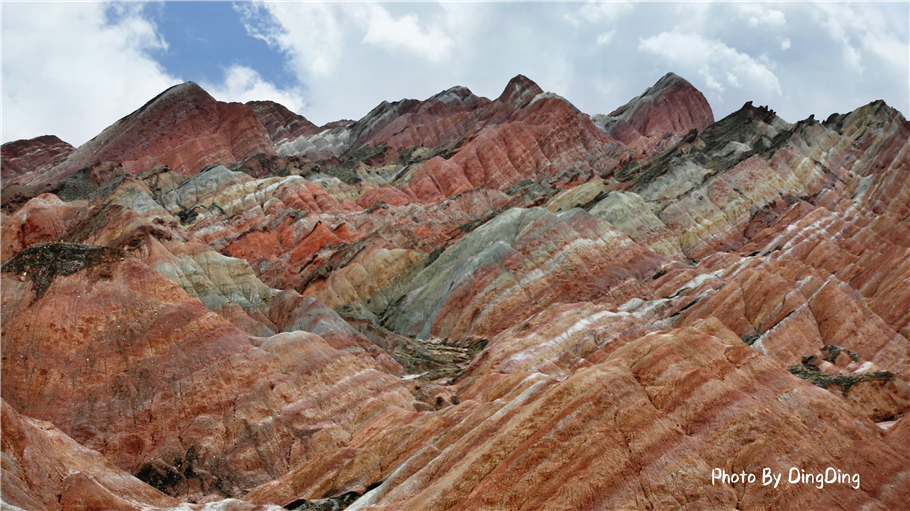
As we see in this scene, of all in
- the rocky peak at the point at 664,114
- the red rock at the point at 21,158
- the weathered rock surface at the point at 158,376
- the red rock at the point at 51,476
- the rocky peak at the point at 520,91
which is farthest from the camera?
the red rock at the point at 21,158

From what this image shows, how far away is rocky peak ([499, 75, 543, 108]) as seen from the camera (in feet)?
563

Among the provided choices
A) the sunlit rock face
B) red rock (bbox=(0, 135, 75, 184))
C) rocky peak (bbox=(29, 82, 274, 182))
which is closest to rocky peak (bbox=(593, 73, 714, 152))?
the sunlit rock face

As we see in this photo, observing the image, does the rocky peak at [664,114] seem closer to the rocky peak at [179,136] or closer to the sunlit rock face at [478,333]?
the sunlit rock face at [478,333]

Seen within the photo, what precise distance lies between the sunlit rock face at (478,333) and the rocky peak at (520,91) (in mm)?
34236

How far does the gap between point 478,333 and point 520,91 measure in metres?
112

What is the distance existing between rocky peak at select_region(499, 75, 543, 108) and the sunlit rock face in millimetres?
34236

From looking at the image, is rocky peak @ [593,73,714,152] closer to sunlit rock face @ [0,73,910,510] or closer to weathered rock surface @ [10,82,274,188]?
sunlit rock face @ [0,73,910,510]

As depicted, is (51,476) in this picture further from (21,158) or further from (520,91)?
(21,158)

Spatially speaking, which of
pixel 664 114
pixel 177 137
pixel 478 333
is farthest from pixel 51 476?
pixel 664 114

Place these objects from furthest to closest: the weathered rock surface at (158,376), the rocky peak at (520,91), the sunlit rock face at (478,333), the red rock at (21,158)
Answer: the red rock at (21,158) < the rocky peak at (520,91) < the weathered rock surface at (158,376) < the sunlit rock face at (478,333)

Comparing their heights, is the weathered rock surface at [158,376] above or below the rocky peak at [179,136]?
below

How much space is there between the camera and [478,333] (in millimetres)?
74250

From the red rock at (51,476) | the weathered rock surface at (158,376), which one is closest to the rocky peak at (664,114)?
the weathered rock surface at (158,376)

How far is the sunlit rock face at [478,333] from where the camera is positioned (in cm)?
2475
